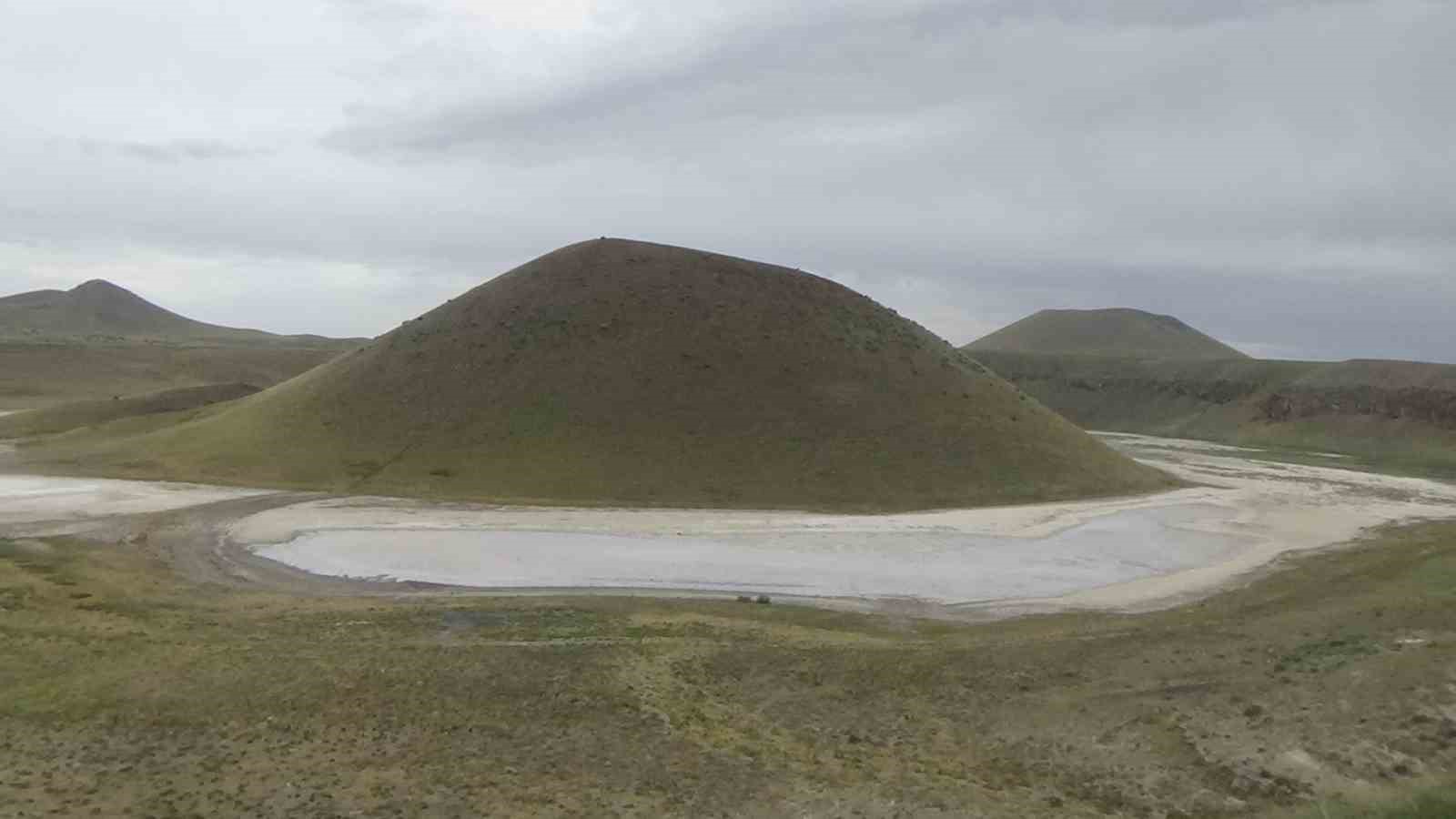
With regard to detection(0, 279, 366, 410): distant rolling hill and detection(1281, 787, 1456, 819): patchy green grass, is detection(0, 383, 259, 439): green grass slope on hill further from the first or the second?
detection(1281, 787, 1456, 819): patchy green grass

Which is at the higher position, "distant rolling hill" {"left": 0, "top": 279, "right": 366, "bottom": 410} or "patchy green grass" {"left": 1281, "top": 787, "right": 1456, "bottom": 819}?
"distant rolling hill" {"left": 0, "top": 279, "right": 366, "bottom": 410}

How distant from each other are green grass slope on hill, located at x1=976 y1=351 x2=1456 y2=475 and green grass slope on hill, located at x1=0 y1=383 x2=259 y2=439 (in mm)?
87349

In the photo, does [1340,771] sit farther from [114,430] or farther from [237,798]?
[114,430]

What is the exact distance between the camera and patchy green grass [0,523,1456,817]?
12.6 m

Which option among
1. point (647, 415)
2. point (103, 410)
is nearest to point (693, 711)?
point (647, 415)

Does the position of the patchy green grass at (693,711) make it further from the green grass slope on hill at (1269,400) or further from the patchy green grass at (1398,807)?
the green grass slope on hill at (1269,400)

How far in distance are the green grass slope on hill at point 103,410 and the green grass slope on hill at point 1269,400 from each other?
87.3 metres

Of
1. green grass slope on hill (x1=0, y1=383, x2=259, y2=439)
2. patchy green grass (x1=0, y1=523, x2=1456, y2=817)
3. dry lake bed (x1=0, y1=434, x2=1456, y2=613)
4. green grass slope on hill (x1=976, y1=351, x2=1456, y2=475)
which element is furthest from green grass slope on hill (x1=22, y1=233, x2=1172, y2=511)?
green grass slope on hill (x1=976, y1=351, x2=1456, y2=475)

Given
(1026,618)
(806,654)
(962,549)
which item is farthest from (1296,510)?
(806,654)

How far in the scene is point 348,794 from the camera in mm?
12328

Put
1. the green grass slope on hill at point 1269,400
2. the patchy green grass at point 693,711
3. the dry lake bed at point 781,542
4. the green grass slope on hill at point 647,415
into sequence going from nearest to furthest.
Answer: the patchy green grass at point 693,711 → the dry lake bed at point 781,542 → the green grass slope on hill at point 647,415 → the green grass slope on hill at point 1269,400

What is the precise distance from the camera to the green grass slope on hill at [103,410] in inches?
2522

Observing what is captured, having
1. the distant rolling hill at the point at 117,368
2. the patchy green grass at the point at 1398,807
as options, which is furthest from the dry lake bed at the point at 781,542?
the distant rolling hill at the point at 117,368

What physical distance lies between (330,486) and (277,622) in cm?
2317
